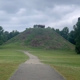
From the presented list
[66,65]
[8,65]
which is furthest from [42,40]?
[8,65]

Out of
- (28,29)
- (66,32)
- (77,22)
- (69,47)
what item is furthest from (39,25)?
(77,22)

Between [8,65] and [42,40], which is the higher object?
[42,40]

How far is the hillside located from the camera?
100 metres

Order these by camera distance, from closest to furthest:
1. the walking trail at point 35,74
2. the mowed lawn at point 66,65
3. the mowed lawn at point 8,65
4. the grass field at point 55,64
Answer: the walking trail at point 35,74, the mowed lawn at point 8,65, the grass field at point 55,64, the mowed lawn at point 66,65

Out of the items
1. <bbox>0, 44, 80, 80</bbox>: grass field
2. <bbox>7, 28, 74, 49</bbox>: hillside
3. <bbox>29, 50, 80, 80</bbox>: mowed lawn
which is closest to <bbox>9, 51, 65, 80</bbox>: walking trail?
<bbox>0, 44, 80, 80</bbox>: grass field

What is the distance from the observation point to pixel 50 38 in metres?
111

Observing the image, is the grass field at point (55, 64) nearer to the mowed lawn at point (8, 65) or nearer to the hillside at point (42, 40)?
the mowed lawn at point (8, 65)

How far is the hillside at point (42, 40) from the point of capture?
328ft

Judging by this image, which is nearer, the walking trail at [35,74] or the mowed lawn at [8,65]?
the walking trail at [35,74]

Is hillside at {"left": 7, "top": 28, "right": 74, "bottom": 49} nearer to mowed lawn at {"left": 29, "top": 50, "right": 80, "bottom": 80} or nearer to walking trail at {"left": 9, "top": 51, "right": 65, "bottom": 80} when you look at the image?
mowed lawn at {"left": 29, "top": 50, "right": 80, "bottom": 80}

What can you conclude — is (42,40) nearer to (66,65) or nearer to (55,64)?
(55,64)

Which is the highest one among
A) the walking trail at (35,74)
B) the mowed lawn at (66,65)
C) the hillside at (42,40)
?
the hillside at (42,40)

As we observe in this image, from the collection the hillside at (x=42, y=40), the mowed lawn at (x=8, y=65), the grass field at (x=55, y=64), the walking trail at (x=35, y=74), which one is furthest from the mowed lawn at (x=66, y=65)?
the hillside at (x=42, y=40)

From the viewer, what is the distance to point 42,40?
108625 mm
